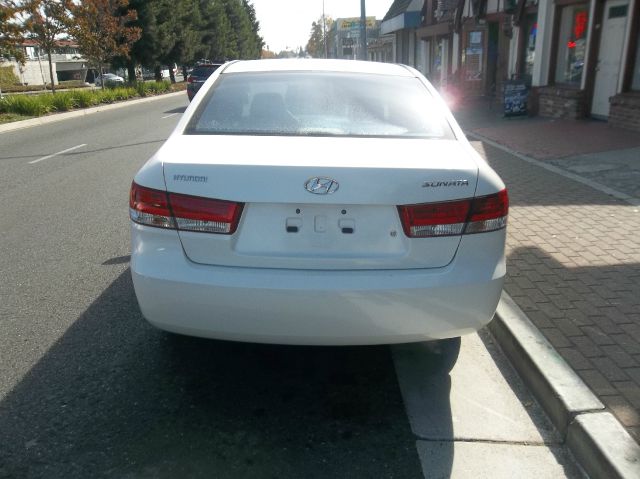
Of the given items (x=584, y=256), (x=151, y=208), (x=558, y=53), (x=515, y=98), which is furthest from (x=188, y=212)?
(x=558, y=53)

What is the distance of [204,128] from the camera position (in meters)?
3.41

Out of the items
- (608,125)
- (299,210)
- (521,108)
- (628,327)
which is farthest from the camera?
(521,108)

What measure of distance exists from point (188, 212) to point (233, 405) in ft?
3.50

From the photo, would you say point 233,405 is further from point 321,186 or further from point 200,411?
point 321,186

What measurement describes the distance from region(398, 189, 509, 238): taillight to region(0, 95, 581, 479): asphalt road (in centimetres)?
98

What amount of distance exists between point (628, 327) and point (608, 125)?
34.1 feet

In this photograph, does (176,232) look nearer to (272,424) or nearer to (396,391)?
(272,424)

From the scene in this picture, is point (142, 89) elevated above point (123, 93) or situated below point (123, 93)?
below

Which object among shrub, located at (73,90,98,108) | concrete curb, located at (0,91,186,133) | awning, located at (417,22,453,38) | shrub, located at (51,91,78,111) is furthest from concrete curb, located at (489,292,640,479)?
shrub, located at (73,90,98,108)

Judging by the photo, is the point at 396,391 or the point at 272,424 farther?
the point at 396,391

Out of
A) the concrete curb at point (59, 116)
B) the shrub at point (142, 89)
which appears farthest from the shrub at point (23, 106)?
the shrub at point (142, 89)

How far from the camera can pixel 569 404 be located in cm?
291

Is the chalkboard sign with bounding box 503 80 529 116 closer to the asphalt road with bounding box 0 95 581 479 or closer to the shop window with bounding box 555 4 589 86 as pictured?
the shop window with bounding box 555 4 589 86

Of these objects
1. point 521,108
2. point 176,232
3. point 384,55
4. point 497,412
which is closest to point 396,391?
point 497,412
